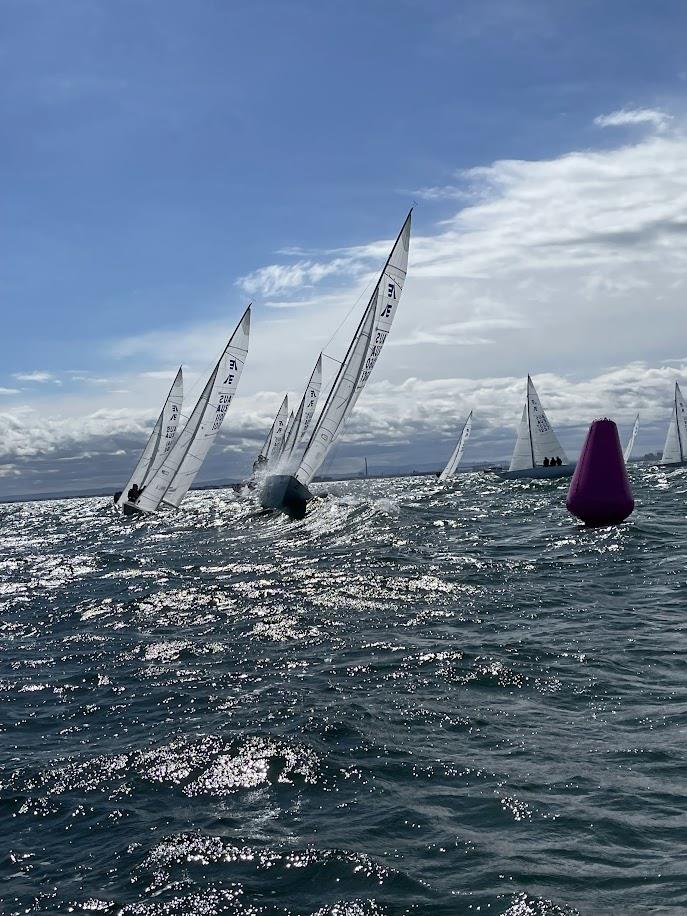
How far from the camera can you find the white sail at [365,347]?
109 feet

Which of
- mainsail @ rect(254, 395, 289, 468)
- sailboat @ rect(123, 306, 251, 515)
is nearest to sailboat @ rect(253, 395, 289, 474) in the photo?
mainsail @ rect(254, 395, 289, 468)

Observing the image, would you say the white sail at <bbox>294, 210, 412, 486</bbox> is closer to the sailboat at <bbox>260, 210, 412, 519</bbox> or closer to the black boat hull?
the sailboat at <bbox>260, 210, 412, 519</bbox>

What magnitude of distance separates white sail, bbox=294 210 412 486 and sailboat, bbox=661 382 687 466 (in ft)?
156

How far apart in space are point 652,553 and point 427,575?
16.1ft

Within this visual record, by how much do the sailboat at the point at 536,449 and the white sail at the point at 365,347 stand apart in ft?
103

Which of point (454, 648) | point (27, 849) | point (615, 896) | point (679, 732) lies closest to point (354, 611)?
point (454, 648)

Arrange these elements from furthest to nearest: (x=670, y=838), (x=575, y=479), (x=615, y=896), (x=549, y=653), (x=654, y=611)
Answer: (x=575, y=479), (x=654, y=611), (x=549, y=653), (x=670, y=838), (x=615, y=896)

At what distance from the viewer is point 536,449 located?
6378 cm

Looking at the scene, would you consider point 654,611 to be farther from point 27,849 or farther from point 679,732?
point 27,849

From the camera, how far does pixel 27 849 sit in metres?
5.43

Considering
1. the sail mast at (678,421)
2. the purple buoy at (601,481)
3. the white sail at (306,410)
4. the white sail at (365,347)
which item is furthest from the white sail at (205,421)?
the sail mast at (678,421)

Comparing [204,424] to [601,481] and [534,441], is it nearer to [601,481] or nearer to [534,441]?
[534,441]

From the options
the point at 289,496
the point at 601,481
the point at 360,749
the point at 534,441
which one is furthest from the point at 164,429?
the point at 360,749

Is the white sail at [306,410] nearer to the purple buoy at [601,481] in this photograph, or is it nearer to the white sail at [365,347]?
the white sail at [365,347]
